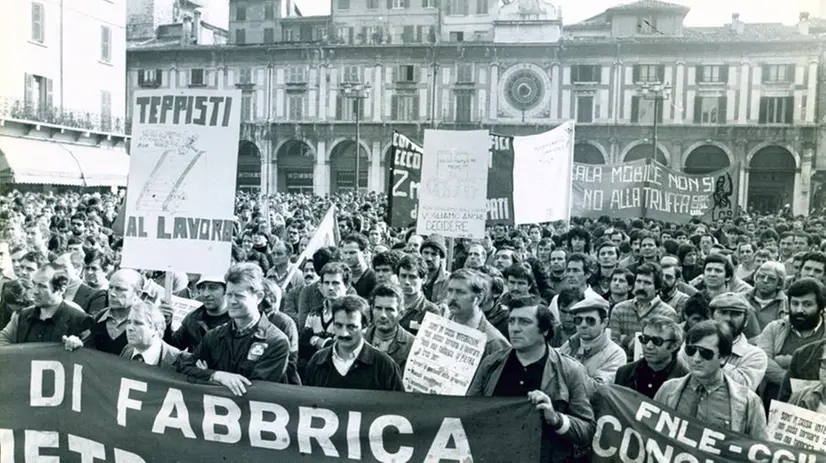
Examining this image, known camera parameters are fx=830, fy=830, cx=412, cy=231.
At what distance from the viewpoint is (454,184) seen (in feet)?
29.2

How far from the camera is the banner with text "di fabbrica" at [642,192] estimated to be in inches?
604

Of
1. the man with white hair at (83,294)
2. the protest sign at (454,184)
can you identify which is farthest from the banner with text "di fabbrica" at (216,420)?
the protest sign at (454,184)

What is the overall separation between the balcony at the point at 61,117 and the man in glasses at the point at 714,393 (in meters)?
29.2

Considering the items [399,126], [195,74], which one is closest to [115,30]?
[195,74]

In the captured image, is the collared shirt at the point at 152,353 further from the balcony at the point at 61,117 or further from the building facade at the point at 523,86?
the building facade at the point at 523,86

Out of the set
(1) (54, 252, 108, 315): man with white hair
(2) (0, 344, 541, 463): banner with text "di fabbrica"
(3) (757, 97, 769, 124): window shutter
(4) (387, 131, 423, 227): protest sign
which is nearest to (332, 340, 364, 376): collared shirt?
(2) (0, 344, 541, 463): banner with text "di fabbrica"

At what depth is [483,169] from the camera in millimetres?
8789

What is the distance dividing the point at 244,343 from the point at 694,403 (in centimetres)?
277

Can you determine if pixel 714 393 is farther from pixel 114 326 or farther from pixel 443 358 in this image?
pixel 114 326

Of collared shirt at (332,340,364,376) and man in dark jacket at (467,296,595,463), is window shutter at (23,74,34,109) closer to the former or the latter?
collared shirt at (332,340,364,376)

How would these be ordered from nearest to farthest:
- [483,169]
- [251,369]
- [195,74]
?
[251,369], [483,169], [195,74]

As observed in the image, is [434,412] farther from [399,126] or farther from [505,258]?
[399,126]

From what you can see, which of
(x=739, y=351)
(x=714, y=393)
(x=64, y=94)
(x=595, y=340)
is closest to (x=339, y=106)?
(x=64, y=94)

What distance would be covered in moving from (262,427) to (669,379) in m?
2.46
